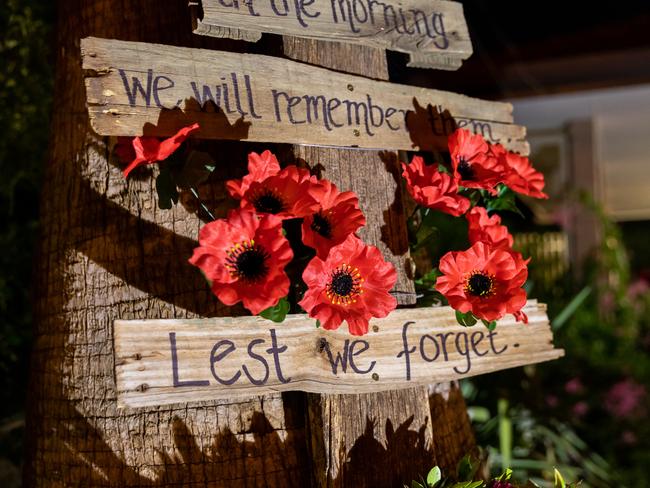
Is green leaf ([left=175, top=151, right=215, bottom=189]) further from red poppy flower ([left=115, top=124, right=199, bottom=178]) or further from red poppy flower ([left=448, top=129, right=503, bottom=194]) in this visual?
red poppy flower ([left=448, top=129, right=503, bottom=194])

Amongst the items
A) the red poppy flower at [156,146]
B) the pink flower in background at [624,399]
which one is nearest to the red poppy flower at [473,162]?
the red poppy flower at [156,146]

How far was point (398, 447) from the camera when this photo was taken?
98cm

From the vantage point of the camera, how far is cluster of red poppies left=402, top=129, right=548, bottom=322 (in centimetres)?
91

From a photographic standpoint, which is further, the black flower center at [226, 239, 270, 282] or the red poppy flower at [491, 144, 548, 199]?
the red poppy flower at [491, 144, 548, 199]

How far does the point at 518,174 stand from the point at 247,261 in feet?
1.92

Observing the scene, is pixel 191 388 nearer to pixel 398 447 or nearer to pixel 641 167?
pixel 398 447

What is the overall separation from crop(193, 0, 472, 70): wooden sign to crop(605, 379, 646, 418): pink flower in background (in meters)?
2.06

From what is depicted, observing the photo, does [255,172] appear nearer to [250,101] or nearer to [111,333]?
[250,101]

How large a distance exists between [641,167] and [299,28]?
407 cm

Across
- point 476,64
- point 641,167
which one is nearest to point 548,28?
point 476,64

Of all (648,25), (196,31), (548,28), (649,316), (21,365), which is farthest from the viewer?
(649,316)

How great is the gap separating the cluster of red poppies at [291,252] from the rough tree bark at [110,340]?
0.58 feet

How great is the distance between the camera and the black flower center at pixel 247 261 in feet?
2.59

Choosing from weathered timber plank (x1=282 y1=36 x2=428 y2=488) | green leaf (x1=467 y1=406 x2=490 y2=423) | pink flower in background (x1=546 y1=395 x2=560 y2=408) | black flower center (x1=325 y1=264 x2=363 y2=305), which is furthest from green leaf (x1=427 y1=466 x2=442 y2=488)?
pink flower in background (x1=546 y1=395 x2=560 y2=408)
